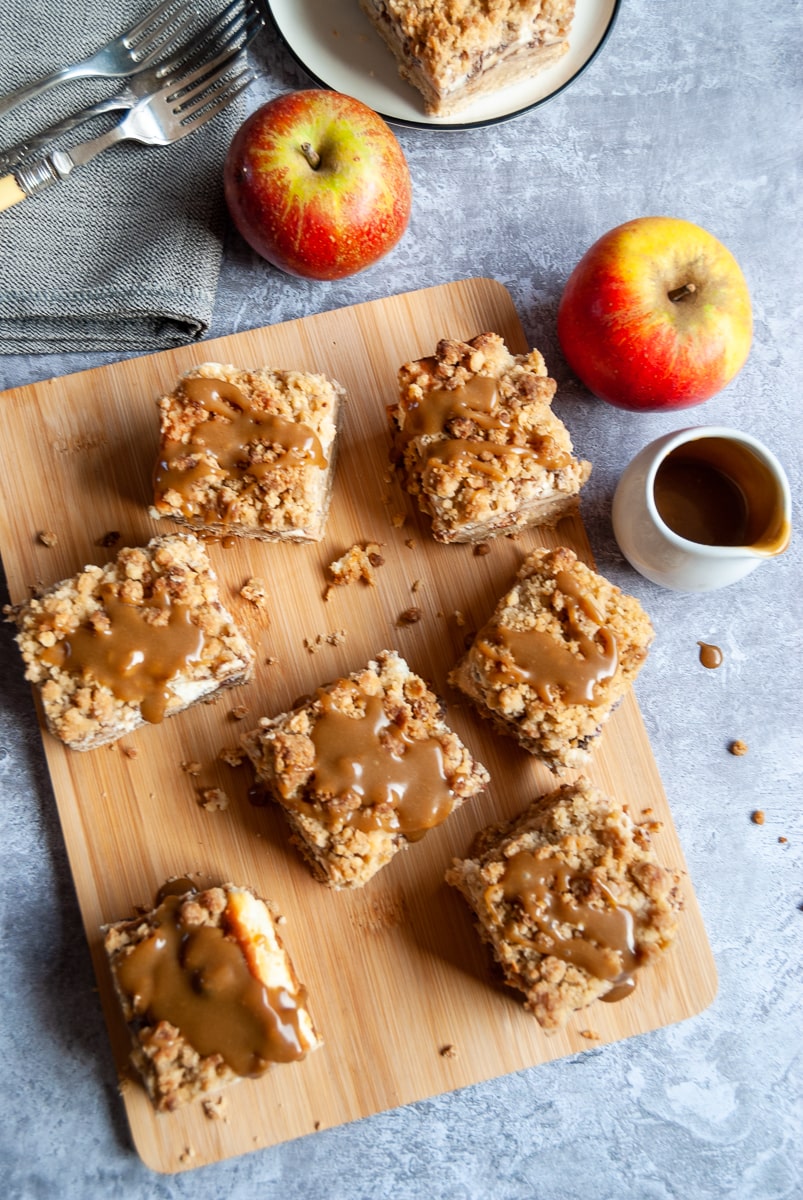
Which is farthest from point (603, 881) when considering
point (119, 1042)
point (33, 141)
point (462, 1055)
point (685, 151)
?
point (33, 141)

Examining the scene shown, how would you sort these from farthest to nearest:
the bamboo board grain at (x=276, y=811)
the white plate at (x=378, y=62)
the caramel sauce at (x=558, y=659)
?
the white plate at (x=378, y=62) → the bamboo board grain at (x=276, y=811) → the caramel sauce at (x=558, y=659)

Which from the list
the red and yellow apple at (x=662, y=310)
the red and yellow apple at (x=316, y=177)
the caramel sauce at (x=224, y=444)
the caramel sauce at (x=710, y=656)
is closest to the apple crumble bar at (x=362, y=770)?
the caramel sauce at (x=224, y=444)

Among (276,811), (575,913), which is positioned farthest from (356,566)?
(575,913)

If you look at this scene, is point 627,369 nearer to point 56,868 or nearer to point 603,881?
point 603,881

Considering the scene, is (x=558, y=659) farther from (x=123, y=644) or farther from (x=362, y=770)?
(x=123, y=644)

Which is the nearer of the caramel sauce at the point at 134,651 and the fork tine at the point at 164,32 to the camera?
the caramel sauce at the point at 134,651

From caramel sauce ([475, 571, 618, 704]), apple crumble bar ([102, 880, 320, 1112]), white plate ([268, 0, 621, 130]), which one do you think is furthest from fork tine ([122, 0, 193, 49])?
apple crumble bar ([102, 880, 320, 1112])

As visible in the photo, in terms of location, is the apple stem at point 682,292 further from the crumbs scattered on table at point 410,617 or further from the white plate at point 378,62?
the crumbs scattered on table at point 410,617
